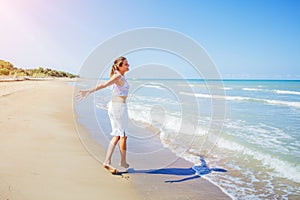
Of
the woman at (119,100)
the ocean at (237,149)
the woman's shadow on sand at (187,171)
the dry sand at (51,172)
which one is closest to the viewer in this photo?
the dry sand at (51,172)

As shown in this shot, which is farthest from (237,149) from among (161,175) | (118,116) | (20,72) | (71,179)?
(20,72)

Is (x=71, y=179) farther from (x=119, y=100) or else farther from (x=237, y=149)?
(x=237, y=149)

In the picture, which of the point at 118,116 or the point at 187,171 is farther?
the point at 187,171

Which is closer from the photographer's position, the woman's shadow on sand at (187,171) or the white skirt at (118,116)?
the white skirt at (118,116)

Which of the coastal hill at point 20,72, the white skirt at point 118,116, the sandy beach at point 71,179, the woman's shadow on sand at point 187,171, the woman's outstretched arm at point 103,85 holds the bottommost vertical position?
the woman's shadow on sand at point 187,171

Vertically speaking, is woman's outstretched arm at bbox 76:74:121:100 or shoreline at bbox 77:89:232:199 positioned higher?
woman's outstretched arm at bbox 76:74:121:100

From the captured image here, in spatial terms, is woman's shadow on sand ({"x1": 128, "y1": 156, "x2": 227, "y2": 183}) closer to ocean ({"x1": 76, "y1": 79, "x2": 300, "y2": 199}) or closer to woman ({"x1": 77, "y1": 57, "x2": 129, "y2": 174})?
ocean ({"x1": 76, "y1": 79, "x2": 300, "y2": 199})

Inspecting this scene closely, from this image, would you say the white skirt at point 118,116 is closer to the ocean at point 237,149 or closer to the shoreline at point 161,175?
the shoreline at point 161,175

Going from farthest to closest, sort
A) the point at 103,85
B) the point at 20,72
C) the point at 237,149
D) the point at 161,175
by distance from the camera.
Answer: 1. the point at 20,72
2. the point at 237,149
3. the point at 161,175
4. the point at 103,85

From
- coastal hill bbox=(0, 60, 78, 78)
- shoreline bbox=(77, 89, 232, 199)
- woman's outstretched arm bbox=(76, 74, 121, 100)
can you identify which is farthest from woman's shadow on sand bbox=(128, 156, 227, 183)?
coastal hill bbox=(0, 60, 78, 78)

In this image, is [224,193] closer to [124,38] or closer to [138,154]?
[138,154]

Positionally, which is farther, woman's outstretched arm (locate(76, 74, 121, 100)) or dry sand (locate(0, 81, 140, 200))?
woman's outstretched arm (locate(76, 74, 121, 100))

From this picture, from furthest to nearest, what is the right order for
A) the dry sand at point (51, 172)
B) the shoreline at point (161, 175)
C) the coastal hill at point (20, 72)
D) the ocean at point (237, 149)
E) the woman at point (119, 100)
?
the coastal hill at point (20, 72) < the ocean at point (237, 149) < the woman at point (119, 100) < the shoreline at point (161, 175) < the dry sand at point (51, 172)

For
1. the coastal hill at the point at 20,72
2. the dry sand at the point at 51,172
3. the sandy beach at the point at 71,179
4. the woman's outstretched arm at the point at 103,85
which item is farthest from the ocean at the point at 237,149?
the coastal hill at the point at 20,72
